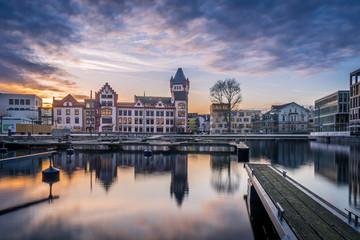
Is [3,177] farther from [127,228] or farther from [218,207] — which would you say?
[218,207]

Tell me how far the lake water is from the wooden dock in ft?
7.80

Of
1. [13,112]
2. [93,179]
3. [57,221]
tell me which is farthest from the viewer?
[13,112]

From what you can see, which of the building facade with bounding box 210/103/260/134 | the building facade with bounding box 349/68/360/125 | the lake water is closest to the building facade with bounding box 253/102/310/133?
the building facade with bounding box 210/103/260/134

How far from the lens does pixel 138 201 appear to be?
1609 cm

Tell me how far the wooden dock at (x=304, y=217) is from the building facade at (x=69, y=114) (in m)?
93.4

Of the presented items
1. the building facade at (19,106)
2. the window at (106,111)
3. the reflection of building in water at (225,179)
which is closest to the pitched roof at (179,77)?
the window at (106,111)

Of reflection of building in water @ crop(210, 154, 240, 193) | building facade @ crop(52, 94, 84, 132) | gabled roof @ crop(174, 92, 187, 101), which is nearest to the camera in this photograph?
reflection of building in water @ crop(210, 154, 240, 193)

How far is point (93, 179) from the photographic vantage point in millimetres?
22625

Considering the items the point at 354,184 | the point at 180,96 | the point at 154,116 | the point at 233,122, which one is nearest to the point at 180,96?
the point at 180,96

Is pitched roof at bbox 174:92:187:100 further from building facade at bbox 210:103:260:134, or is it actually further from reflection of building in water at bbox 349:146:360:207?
reflection of building in water at bbox 349:146:360:207

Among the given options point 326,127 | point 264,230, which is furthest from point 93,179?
point 326,127

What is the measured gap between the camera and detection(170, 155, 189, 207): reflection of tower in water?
17.6 metres

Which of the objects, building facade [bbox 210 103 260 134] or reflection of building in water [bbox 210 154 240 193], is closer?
reflection of building in water [bbox 210 154 240 193]

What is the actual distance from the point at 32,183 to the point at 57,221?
1012 cm
